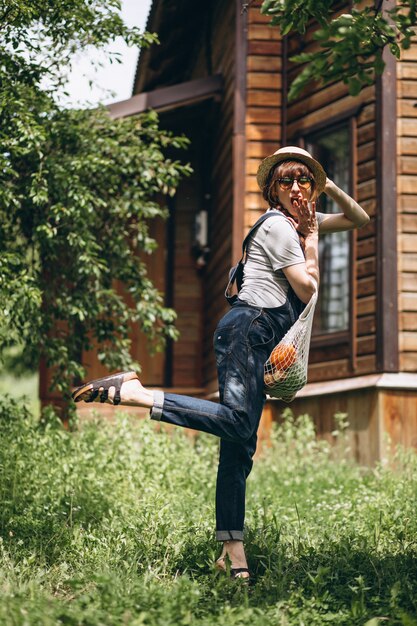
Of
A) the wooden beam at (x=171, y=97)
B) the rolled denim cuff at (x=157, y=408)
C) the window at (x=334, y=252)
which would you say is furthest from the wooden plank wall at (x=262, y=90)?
the rolled denim cuff at (x=157, y=408)

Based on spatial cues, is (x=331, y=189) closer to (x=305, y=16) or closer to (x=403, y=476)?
(x=305, y=16)

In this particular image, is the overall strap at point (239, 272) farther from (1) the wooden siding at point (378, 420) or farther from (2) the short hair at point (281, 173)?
(1) the wooden siding at point (378, 420)

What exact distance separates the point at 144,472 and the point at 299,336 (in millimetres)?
3161

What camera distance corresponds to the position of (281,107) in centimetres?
1098

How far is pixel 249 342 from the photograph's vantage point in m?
4.73

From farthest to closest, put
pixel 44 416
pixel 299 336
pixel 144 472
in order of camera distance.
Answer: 1. pixel 44 416
2. pixel 144 472
3. pixel 299 336

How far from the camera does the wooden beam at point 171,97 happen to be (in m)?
11.0

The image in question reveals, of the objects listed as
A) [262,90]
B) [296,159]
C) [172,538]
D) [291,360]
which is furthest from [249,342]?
[262,90]

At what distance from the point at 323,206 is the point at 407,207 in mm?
1397

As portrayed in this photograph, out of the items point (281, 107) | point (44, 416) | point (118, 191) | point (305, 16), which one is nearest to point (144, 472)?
point (44, 416)

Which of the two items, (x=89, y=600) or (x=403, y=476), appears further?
(x=403, y=476)

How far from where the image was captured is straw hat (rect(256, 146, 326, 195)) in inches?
194

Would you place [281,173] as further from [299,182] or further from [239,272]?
[239,272]

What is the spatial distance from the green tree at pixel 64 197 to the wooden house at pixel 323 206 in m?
2.11
